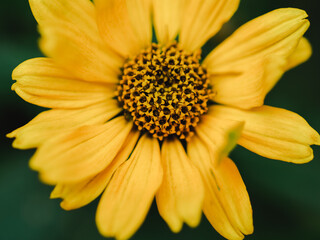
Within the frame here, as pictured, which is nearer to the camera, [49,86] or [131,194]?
[131,194]

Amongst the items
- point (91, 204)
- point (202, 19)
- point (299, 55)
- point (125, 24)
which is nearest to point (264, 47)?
point (299, 55)

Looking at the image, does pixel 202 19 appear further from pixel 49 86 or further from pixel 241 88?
pixel 49 86

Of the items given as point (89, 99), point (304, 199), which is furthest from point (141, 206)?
point (304, 199)

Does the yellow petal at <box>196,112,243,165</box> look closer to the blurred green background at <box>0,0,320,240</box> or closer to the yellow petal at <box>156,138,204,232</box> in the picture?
the yellow petal at <box>156,138,204,232</box>

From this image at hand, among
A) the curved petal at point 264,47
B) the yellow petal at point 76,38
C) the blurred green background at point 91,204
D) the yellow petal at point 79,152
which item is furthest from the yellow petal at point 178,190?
the blurred green background at point 91,204

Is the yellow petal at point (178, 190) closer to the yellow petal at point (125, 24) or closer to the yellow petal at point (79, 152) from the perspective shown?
the yellow petal at point (79, 152)
